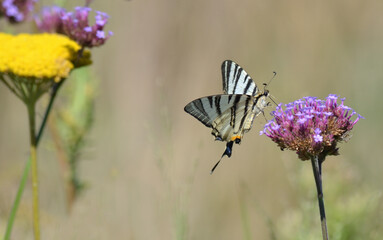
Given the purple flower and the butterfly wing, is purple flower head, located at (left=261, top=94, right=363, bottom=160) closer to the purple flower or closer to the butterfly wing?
the butterfly wing

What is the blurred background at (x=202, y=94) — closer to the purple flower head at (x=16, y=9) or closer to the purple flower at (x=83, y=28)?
the purple flower head at (x=16, y=9)

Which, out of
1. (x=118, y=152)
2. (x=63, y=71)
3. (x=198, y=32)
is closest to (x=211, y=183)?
(x=118, y=152)

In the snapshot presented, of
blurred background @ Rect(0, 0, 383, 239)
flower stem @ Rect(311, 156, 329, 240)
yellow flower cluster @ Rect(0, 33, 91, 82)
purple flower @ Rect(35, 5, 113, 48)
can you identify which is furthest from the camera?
blurred background @ Rect(0, 0, 383, 239)

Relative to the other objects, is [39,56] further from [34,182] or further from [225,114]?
[225,114]

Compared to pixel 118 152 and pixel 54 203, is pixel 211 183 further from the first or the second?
pixel 54 203

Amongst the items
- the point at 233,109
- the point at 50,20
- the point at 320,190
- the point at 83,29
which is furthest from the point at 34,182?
the point at 320,190

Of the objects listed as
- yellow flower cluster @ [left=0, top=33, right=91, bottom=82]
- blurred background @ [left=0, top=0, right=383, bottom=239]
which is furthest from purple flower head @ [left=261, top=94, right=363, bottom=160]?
blurred background @ [left=0, top=0, right=383, bottom=239]
